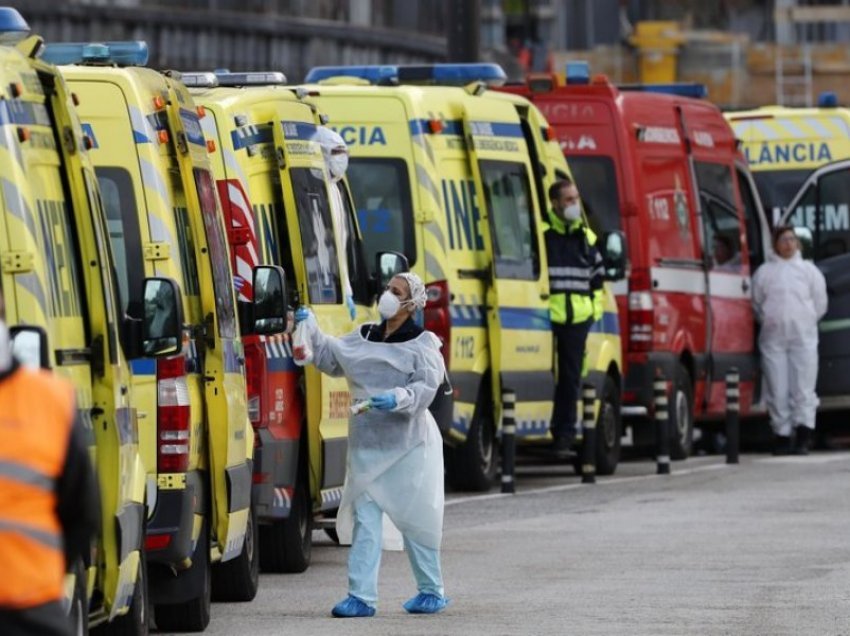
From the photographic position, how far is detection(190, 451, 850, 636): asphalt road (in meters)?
12.2

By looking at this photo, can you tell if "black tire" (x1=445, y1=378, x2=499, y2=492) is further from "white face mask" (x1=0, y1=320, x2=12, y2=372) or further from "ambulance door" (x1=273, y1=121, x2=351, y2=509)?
"white face mask" (x1=0, y1=320, x2=12, y2=372)

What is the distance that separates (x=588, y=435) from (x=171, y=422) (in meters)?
10.1

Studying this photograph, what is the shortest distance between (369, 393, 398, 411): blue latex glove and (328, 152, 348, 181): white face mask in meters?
2.87

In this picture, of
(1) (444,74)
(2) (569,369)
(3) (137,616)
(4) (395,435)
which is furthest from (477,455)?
(3) (137,616)

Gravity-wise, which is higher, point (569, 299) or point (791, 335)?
point (569, 299)

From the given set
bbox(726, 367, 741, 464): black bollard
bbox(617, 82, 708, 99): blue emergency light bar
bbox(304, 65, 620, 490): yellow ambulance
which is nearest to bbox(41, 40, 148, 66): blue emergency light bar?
bbox(304, 65, 620, 490): yellow ambulance

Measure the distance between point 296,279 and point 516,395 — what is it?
573 centimetres

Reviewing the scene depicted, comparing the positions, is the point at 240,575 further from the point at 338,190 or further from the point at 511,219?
the point at 511,219

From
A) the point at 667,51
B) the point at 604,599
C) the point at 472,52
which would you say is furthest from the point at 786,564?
the point at 667,51

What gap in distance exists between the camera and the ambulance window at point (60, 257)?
9.38m

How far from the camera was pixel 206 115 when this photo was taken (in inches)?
551

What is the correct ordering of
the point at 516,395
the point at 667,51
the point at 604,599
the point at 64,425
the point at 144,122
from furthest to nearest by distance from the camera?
the point at 667,51 < the point at 516,395 < the point at 604,599 < the point at 144,122 < the point at 64,425

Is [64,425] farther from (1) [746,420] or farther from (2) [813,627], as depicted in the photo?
(1) [746,420]

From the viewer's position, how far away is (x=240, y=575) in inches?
516
